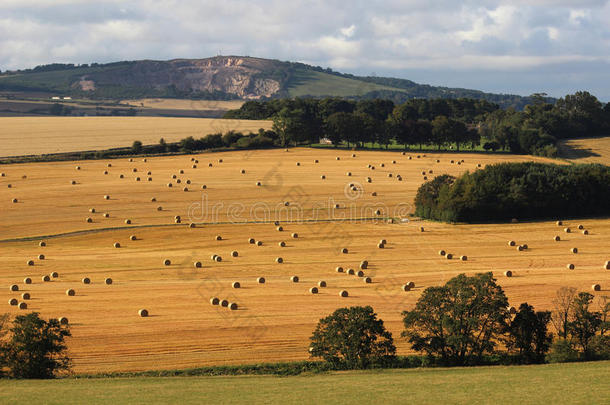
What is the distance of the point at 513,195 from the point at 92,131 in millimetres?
84787

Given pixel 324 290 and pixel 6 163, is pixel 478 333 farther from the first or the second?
pixel 6 163

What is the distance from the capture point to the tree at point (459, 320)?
3444cm

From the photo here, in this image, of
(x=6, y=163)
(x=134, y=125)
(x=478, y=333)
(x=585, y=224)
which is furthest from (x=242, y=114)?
(x=478, y=333)

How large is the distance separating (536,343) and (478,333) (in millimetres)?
3202

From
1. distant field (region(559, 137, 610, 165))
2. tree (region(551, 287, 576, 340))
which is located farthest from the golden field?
distant field (region(559, 137, 610, 165))

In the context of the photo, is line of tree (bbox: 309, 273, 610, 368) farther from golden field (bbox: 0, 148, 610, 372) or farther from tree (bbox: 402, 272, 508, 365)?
golden field (bbox: 0, 148, 610, 372)

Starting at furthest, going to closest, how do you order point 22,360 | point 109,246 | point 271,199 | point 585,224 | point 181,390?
point 271,199, point 585,224, point 109,246, point 22,360, point 181,390

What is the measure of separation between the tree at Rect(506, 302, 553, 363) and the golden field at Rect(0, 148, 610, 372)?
6414mm

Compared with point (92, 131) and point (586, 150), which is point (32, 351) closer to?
point (92, 131)

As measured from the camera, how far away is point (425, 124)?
437 ft

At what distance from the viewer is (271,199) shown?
81.9 metres

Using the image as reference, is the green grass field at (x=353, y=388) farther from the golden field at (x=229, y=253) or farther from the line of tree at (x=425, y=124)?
the line of tree at (x=425, y=124)

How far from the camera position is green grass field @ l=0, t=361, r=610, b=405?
81.6ft

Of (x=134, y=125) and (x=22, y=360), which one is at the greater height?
(x=134, y=125)
